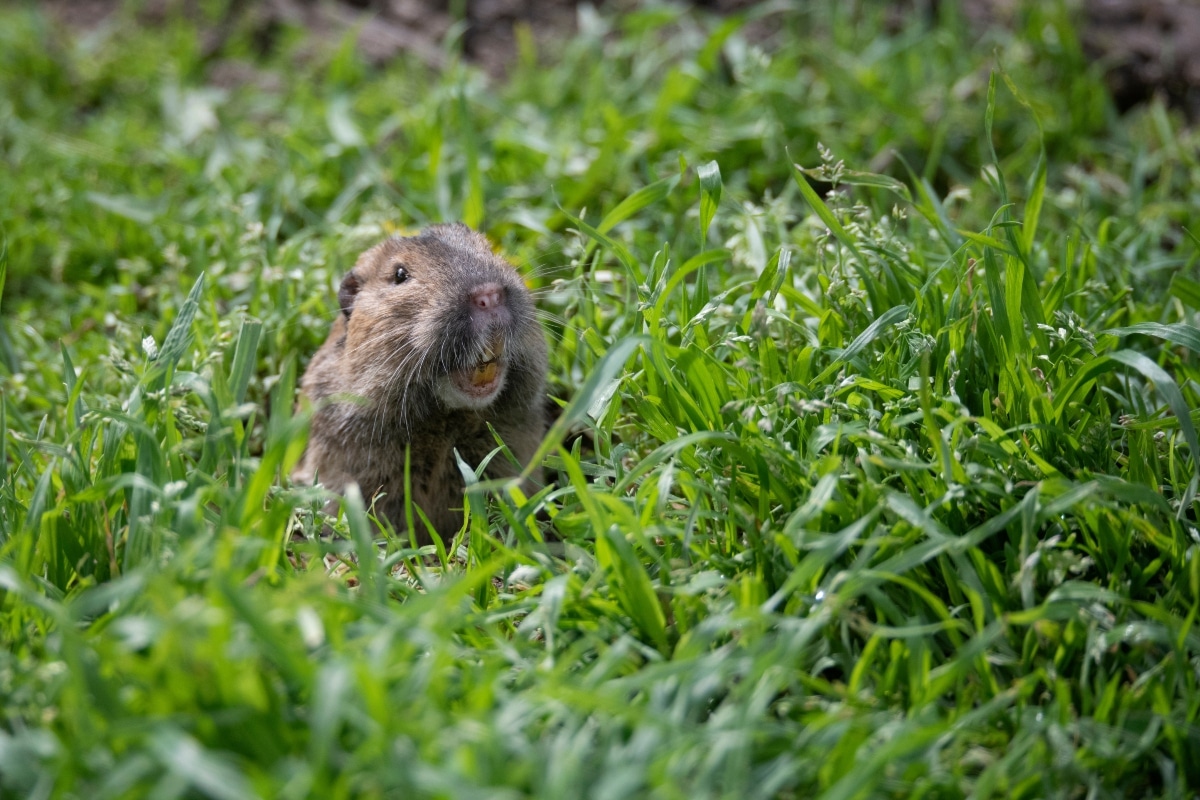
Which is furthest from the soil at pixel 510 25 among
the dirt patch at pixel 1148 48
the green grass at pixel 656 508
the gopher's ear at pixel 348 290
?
the gopher's ear at pixel 348 290

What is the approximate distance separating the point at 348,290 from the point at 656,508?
162 centimetres

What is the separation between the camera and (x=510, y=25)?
6387mm

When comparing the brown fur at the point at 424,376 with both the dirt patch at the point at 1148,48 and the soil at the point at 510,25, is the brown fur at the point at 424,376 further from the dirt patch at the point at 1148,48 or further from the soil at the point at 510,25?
the dirt patch at the point at 1148,48

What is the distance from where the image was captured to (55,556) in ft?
8.79

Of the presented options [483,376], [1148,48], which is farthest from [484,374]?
[1148,48]

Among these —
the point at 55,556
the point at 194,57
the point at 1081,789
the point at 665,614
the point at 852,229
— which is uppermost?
the point at 194,57

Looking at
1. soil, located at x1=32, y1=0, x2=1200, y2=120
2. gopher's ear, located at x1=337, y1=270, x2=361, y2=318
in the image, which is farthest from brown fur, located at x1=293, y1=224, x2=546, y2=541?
soil, located at x1=32, y1=0, x2=1200, y2=120

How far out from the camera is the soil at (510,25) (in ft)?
18.0

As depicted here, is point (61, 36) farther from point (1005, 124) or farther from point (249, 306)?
point (1005, 124)

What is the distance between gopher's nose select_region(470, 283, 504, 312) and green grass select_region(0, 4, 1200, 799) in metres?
0.33

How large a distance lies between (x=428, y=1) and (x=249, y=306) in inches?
123

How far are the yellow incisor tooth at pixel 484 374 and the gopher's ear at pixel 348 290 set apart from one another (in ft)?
2.18

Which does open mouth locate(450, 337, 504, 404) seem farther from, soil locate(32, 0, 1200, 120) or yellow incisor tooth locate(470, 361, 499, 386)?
soil locate(32, 0, 1200, 120)

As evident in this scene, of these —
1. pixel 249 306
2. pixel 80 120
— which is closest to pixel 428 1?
pixel 80 120
